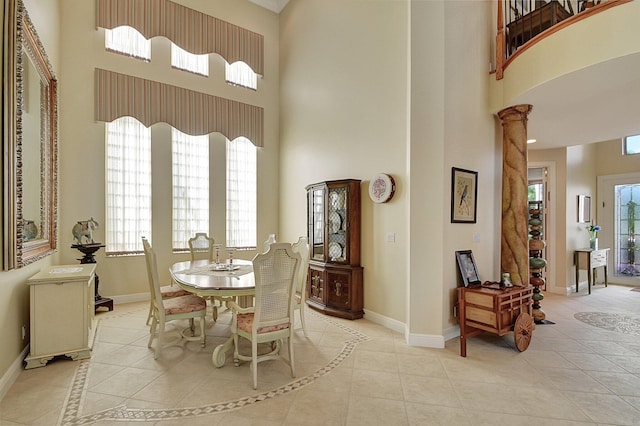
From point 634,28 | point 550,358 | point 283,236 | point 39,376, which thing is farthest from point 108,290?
point 634,28

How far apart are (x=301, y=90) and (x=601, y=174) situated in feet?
21.1

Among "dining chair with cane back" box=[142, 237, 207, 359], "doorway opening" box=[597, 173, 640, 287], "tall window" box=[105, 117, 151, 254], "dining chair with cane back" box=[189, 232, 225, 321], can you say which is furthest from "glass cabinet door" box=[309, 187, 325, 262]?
"doorway opening" box=[597, 173, 640, 287]

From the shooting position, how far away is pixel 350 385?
8.27ft

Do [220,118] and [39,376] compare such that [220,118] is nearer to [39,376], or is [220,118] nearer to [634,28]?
[39,376]

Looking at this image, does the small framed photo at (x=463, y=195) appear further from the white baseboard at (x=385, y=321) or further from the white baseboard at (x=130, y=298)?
the white baseboard at (x=130, y=298)

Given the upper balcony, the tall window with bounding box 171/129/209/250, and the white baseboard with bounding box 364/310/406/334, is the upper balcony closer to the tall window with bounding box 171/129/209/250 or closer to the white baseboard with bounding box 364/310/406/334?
the white baseboard with bounding box 364/310/406/334

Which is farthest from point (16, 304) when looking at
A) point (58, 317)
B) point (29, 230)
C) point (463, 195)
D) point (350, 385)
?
point (463, 195)

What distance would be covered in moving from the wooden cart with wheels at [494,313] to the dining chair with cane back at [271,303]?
5.72ft

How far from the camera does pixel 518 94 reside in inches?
137

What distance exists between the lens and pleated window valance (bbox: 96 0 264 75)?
486 cm

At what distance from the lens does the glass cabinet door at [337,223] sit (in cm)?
432

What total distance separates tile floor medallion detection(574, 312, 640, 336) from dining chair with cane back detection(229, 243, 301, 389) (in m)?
4.07

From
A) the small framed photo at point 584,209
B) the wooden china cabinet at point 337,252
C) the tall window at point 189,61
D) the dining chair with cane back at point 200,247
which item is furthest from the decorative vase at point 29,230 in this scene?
the small framed photo at point 584,209

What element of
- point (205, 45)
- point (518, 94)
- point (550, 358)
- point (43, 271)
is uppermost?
point (205, 45)
